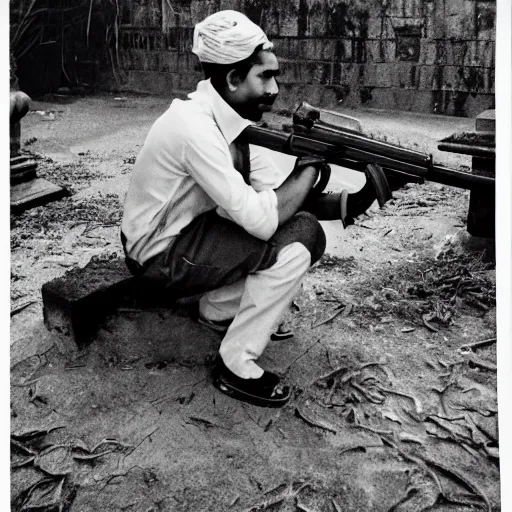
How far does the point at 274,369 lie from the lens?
1869 mm

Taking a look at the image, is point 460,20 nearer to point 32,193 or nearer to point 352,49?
point 352,49

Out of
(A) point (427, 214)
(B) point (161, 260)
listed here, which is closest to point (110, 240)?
(B) point (161, 260)

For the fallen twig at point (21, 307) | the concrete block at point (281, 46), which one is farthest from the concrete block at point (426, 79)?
the fallen twig at point (21, 307)

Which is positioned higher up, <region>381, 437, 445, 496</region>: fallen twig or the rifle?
the rifle

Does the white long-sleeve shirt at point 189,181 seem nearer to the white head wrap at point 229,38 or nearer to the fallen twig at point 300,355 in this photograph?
the white head wrap at point 229,38

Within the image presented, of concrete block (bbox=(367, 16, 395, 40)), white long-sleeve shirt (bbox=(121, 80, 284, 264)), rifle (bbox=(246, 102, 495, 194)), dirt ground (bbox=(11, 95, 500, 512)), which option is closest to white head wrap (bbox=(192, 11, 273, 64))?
white long-sleeve shirt (bbox=(121, 80, 284, 264))

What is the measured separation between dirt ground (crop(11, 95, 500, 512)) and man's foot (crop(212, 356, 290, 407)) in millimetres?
31

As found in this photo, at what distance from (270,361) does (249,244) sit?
429 mm

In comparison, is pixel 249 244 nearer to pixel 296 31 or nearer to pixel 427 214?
pixel 296 31

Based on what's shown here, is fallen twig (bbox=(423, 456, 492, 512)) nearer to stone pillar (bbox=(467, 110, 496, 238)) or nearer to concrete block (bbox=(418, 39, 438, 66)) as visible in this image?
stone pillar (bbox=(467, 110, 496, 238))

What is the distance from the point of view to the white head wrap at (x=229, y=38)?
1.55 m

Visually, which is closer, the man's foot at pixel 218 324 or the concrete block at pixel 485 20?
the concrete block at pixel 485 20

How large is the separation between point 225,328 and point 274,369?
→ 0.71 feet

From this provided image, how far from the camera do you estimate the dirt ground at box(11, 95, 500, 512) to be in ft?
4.84
